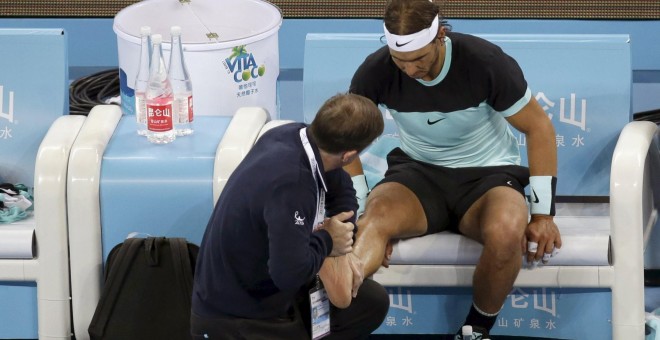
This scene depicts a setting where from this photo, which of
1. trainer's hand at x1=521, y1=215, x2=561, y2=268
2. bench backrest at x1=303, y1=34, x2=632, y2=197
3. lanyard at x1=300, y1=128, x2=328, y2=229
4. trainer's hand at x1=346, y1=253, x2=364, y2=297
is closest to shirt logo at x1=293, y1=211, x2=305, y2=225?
lanyard at x1=300, y1=128, x2=328, y2=229

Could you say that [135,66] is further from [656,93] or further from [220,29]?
[656,93]

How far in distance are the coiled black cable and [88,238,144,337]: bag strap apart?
6.34ft

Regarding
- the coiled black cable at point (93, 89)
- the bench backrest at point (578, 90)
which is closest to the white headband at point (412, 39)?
the bench backrest at point (578, 90)

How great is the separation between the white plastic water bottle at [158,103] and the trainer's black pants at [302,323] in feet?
2.49

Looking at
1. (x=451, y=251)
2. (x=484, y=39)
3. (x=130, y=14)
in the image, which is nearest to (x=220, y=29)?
(x=130, y=14)

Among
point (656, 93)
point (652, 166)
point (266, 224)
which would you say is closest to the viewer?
point (266, 224)

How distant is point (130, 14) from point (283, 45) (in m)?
1.41

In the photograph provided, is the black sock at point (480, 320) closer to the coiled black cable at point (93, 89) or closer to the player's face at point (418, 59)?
the player's face at point (418, 59)

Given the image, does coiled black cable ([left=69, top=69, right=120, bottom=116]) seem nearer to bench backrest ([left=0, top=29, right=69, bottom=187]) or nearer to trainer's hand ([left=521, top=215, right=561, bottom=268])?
bench backrest ([left=0, top=29, right=69, bottom=187])

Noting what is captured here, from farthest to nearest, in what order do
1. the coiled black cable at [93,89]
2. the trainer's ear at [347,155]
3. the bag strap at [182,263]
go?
the coiled black cable at [93,89]
the bag strap at [182,263]
the trainer's ear at [347,155]

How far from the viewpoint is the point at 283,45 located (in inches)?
238

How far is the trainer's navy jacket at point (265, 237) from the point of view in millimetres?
2916

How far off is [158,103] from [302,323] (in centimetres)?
89

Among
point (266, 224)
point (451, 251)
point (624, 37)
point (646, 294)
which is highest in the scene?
point (624, 37)
